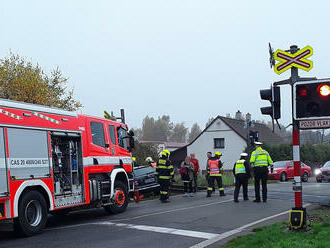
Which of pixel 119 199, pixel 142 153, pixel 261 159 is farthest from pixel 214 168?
pixel 142 153

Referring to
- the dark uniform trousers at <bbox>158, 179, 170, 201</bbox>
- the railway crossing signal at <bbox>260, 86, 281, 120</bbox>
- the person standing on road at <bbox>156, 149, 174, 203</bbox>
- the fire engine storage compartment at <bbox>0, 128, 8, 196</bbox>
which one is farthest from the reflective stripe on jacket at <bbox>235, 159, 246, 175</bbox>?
the fire engine storage compartment at <bbox>0, 128, 8, 196</bbox>

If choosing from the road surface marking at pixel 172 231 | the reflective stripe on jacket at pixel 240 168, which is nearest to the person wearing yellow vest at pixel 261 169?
the reflective stripe on jacket at pixel 240 168

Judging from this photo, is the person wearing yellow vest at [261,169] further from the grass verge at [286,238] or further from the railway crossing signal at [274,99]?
the railway crossing signal at [274,99]

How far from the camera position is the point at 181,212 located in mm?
12031

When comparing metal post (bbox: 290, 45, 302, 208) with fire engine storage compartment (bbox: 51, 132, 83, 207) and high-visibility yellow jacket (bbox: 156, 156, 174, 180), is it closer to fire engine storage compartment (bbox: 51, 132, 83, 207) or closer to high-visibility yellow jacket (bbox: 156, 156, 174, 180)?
fire engine storage compartment (bbox: 51, 132, 83, 207)

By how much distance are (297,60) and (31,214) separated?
6411 mm

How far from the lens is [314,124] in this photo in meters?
7.53

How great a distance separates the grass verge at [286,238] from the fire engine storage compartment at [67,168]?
4739 millimetres

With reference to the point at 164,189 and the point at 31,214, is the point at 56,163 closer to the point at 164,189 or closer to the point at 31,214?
the point at 31,214

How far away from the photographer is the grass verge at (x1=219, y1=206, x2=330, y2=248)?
6.45 meters

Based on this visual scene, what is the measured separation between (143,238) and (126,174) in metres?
4.98

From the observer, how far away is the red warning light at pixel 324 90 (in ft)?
24.4

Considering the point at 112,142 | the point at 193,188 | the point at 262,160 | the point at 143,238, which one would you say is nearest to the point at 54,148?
the point at 112,142

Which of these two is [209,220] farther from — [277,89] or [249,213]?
[277,89]
